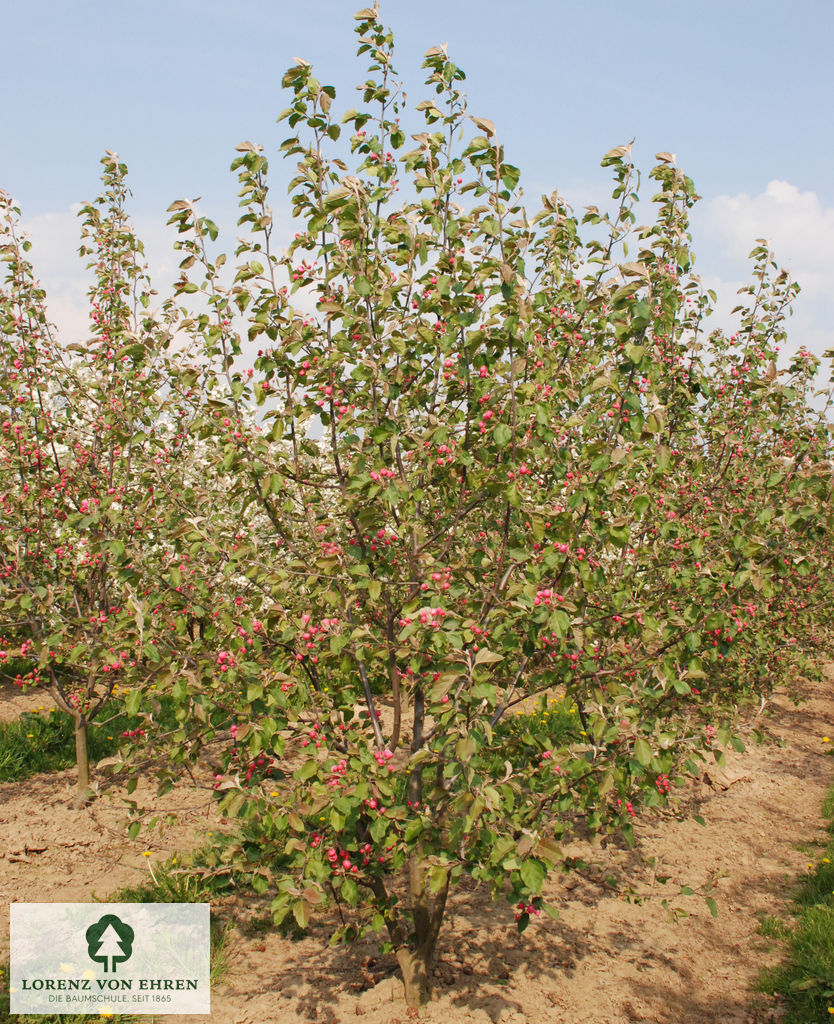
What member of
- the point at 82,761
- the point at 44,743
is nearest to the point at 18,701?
the point at 44,743

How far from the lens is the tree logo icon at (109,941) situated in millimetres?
4285

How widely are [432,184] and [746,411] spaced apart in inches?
127

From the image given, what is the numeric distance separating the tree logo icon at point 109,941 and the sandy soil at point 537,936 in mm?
582

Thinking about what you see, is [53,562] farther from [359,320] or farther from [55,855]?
[359,320]

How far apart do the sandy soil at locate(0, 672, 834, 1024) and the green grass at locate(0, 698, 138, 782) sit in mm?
157

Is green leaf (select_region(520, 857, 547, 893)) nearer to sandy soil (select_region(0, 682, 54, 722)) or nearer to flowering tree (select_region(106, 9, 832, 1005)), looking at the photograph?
flowering tree (select_region(106, 9, 832, 1005))

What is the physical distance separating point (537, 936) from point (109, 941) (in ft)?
8.69

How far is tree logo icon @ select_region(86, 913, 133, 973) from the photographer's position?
4285mm

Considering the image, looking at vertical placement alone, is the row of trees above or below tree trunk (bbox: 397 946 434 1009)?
above

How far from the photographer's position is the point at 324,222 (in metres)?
3.31

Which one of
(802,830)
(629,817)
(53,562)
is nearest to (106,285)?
(53,562)
